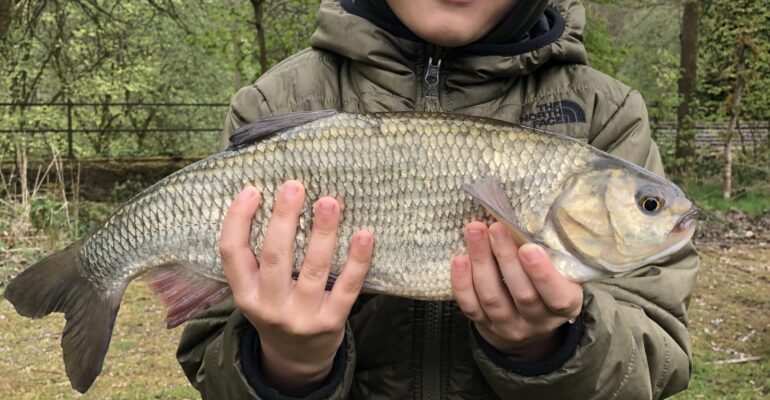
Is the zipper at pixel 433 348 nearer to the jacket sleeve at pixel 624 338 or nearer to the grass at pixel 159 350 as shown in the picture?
the jacket sleeve at pixel 624 338

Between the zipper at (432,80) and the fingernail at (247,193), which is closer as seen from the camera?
the fingernail at (247,193)

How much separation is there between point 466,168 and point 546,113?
47 cm

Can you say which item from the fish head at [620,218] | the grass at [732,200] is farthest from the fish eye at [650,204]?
the grass at [732,200]

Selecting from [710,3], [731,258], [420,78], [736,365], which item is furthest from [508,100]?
[710,3]

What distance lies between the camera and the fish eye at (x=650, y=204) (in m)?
1.66

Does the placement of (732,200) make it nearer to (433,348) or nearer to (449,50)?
(449,50)

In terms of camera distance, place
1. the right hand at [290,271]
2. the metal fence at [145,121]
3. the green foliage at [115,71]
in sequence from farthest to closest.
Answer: the green foliage at [115,71] → the metal fence at [145,121] → the right hand at [290,271]

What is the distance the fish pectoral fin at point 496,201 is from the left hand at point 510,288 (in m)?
0.02

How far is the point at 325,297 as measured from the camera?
1686 mm

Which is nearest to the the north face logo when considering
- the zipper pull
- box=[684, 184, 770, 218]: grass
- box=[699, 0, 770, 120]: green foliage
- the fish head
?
the zipper pull

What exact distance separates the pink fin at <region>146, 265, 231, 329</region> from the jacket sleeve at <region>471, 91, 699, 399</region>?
2.02 ft

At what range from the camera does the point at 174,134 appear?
16875 millimetres

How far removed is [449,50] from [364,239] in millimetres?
687

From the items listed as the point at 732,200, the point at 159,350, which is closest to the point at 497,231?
the point at 159,350
